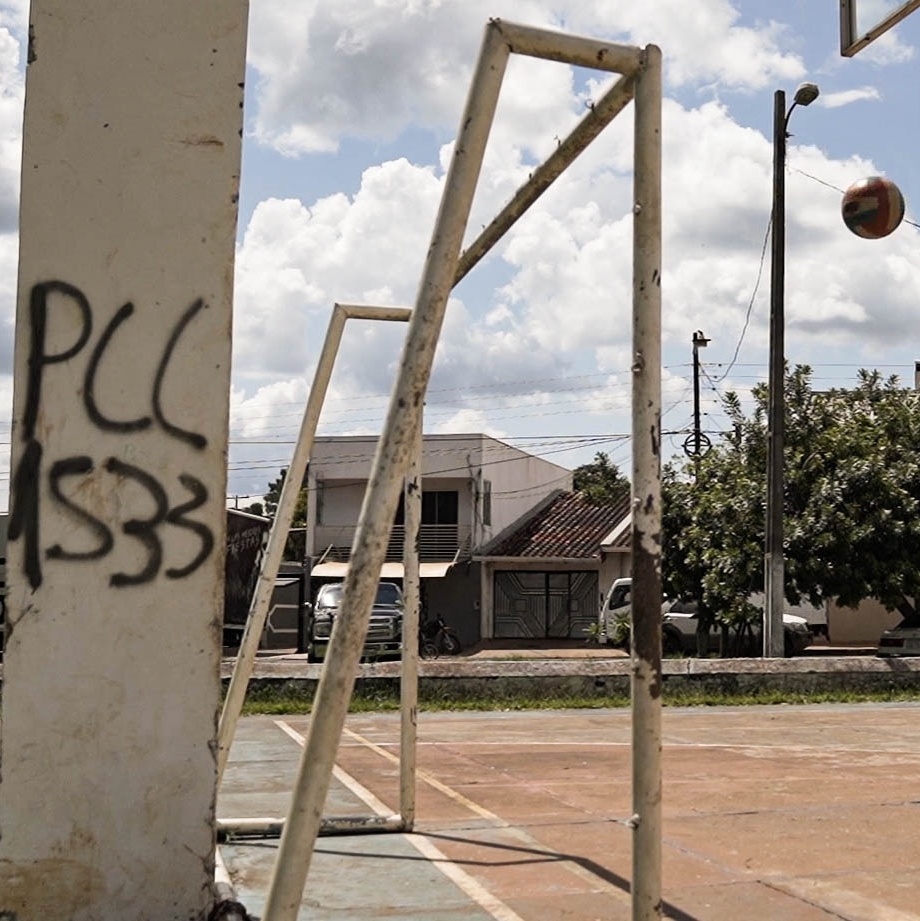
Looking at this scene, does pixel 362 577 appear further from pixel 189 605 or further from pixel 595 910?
pixel 595 910

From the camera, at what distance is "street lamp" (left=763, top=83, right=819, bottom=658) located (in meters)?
17.2

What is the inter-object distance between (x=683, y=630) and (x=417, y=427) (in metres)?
25.4

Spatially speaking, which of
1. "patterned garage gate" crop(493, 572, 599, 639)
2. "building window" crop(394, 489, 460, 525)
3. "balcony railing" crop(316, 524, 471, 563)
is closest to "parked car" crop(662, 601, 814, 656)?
"patterned garage gate" crop(493, 572, 599, 639)

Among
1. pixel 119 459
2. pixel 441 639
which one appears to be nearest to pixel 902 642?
pixel 441 639

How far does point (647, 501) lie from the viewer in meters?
3.13

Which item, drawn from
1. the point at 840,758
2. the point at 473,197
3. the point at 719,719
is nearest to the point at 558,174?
the point at 473,197

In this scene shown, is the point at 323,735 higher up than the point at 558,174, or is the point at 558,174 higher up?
the point at 558,174

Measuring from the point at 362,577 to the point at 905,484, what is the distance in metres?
21.2

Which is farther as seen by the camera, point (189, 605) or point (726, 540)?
point (726, 540)

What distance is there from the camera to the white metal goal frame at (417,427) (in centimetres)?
284

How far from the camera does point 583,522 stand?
41.2 metres

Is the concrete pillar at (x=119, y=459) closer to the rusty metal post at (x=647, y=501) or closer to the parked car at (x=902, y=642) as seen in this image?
the rusty metal post at (x=647, y=501)

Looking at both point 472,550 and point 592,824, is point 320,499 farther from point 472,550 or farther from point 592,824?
point 592,824

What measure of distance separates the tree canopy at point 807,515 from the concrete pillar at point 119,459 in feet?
60.1
